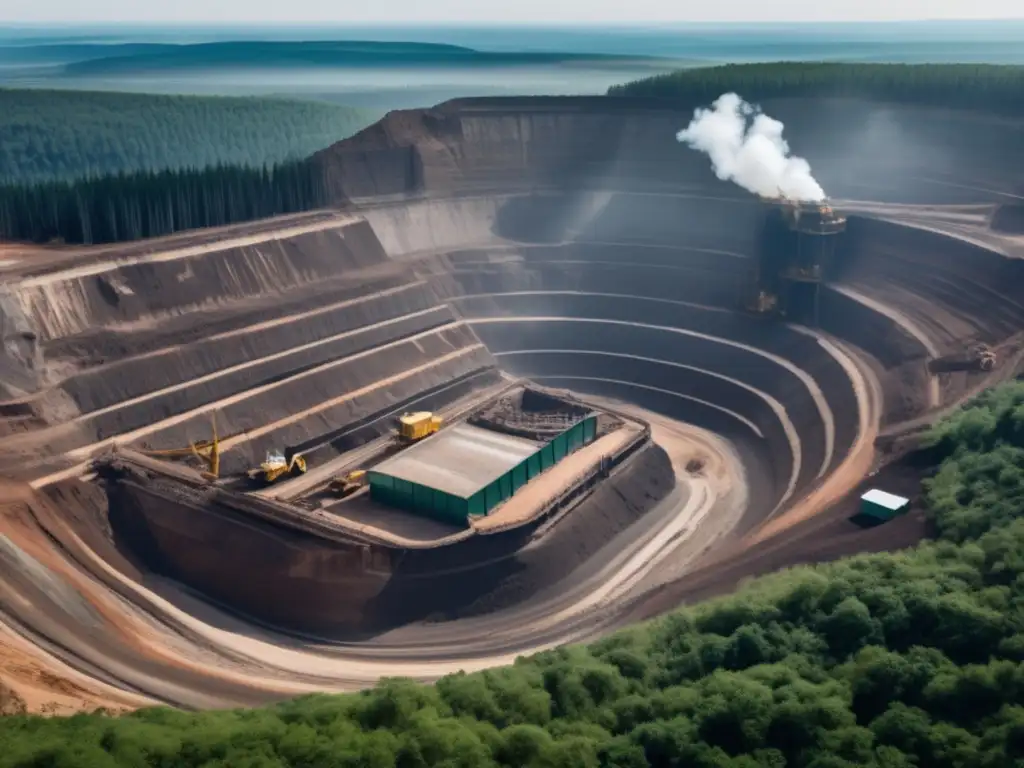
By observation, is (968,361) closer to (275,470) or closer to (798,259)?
(798,259)

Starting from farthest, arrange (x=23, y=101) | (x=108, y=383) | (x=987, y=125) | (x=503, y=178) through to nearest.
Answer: (x=23, y=101)
(x=503, y=178)
(x=987, y=125)
(x=108, y=383)

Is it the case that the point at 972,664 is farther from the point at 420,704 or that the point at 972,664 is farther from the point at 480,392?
the point at 480,392

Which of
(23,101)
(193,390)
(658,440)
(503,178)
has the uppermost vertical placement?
(23,101)

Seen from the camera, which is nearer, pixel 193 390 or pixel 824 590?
pixel 824 590

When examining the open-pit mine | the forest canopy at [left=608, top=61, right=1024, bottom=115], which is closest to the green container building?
the open-pit mine

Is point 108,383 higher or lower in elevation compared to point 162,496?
higher

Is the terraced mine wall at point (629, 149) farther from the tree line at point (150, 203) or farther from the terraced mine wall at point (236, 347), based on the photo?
the terraced mine wall at point (236, 347)

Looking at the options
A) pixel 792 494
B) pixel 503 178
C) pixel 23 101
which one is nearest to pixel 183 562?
pixel 792 494
